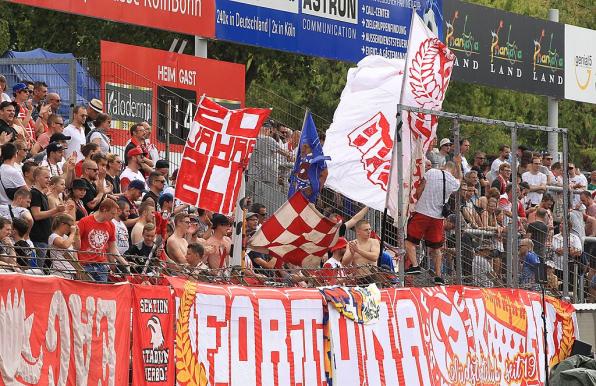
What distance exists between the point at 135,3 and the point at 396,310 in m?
7.79

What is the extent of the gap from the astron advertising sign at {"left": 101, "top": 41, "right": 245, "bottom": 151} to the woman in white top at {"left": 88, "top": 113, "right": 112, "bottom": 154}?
1834mm

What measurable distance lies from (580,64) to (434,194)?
18182mm

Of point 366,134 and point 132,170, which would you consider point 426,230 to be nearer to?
point 366,134

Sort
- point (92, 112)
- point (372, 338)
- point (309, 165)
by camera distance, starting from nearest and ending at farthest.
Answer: point (372, 338)
point (309, 165)
point (92, 112)

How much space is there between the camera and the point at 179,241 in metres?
13.5

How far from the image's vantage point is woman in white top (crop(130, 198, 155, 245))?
1364 centimetres

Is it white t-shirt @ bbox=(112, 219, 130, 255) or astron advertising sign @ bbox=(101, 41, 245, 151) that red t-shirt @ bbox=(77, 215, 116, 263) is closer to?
white t-shirt @ bbox=(112, 219, 130, 255)

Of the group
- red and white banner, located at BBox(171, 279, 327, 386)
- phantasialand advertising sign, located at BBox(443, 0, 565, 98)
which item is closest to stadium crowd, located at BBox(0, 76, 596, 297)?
red and white banner, located at BBox(171, 279, 327, 386)

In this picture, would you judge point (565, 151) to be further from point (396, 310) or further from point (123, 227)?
point (123, 227)

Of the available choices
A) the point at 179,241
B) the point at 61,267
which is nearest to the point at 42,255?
the point at 61,267

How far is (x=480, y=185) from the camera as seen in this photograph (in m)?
16.2

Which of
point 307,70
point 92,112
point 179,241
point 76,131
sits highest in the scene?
point 307,70

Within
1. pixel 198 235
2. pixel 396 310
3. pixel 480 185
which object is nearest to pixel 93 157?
pixel 198 235

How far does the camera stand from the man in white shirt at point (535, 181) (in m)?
19.4
